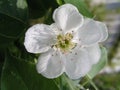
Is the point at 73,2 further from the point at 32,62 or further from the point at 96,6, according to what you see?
the point at 96,6

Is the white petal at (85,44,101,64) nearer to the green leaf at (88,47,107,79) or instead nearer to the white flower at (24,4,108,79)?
the white flower at (24,4,108,79)

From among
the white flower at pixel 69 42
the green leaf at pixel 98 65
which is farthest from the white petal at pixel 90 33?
the green leaf at pixel 98 65

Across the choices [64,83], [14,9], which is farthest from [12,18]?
[64,83]

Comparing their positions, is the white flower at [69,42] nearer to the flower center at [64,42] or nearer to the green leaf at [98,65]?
the flower center at [64,42]

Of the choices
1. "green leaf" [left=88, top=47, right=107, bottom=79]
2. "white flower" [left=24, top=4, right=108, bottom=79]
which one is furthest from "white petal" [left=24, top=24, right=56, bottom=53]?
"green leaf" [left=88, top=47, right=107, bottom=79]

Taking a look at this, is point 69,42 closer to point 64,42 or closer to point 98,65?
point 64,42

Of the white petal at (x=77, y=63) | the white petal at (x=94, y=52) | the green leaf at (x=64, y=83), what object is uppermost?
the white petal at (x=94, y=52)
